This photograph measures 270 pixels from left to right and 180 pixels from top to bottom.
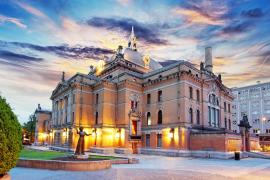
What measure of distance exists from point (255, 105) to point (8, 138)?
102m

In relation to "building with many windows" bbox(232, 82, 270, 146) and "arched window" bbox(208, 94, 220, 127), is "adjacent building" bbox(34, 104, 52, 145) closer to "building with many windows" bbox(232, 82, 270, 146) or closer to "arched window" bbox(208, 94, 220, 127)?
"arched window" bbox(208, 94, 220, 127)

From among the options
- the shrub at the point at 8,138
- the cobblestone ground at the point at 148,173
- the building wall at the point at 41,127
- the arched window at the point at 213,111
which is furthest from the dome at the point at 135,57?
the shrub at the point at 8,138

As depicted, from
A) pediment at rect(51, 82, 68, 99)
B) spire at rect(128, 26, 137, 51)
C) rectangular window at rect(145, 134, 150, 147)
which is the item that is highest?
spire at rect(128, 26, 137, 51)

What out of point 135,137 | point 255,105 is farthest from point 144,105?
point 255,105

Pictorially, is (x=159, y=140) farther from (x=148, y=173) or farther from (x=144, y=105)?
(x=148, y=173)

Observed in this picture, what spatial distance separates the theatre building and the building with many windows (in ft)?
162

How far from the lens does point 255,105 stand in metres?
96.8

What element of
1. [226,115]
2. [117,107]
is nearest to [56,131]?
[117,107]

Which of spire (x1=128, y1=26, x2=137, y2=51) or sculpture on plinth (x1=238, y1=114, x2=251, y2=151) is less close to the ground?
spire (x1=128, y1=26, x2=137, y2=51)

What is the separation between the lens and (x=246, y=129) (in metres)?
41.5

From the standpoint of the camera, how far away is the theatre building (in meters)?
38.2

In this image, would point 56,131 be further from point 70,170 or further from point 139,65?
point 70,170

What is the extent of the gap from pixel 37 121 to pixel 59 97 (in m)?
27.6

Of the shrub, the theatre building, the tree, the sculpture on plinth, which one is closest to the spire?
the theatre building
